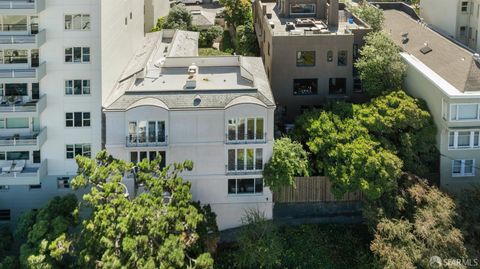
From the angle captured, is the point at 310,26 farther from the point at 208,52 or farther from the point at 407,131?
the point at 208,52

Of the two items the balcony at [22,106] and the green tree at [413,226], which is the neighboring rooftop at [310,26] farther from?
the balcony at [22,106]

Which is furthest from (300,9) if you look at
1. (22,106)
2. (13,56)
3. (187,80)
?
(22,106)

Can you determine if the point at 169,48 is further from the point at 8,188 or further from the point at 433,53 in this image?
the point at 433,53

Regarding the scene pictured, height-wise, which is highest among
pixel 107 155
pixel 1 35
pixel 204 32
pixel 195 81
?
pixel 204 32

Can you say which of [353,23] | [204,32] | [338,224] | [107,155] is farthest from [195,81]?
[204,32]

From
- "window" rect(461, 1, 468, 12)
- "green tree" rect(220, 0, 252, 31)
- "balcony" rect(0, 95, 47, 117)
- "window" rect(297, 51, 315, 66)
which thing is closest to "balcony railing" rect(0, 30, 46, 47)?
"balcony" rect(0, 95, 47, 117)

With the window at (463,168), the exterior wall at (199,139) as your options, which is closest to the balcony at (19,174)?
the exterior wall at (199,139)
